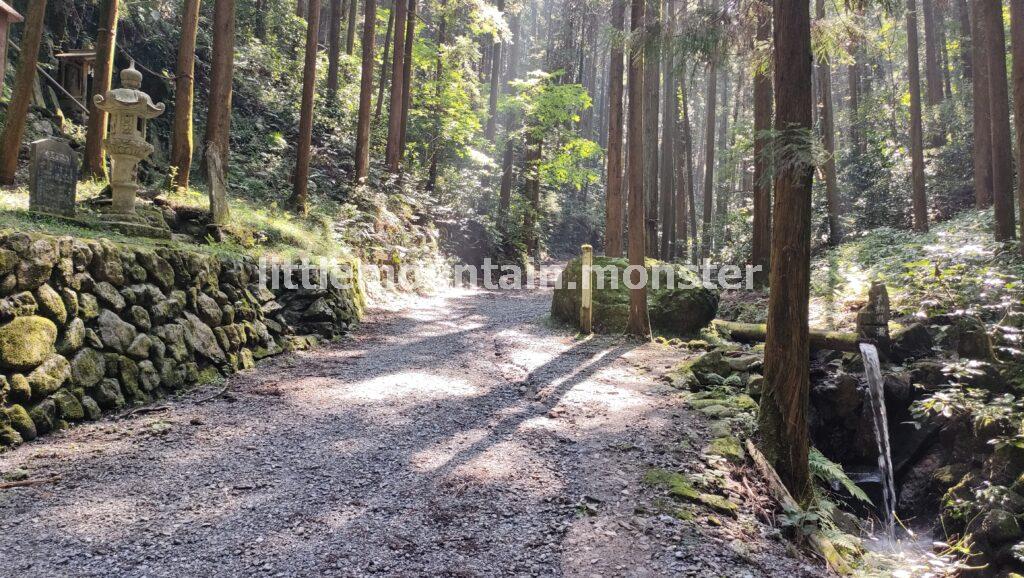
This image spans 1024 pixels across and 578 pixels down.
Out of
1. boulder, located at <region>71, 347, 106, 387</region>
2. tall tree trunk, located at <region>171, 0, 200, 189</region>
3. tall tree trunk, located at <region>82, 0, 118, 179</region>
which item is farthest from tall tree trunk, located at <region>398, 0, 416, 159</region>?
boulder, located at <region>71, 347, 106, 387</region>

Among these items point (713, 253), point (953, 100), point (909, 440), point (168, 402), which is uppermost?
point (953, 100)

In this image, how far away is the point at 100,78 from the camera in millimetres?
8648

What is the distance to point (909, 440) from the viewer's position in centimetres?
752

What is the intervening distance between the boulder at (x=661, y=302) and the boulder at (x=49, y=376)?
29.6 feet

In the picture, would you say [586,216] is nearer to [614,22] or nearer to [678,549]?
[614,22]

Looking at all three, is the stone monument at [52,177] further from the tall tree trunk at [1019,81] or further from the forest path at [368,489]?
the tall tree trunk at [1019,81]

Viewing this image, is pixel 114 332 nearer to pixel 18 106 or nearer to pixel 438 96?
A: pixel 18 106

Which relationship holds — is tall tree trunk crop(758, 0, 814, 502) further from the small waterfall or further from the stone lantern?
the stone lantern

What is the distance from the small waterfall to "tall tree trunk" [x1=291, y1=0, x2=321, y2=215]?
11956 millimetres

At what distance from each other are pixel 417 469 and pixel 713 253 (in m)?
22.2

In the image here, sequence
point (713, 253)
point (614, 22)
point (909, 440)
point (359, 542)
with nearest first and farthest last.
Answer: point (359, 542) < point (909, 440) < point (614, 22) < point (713, 253)

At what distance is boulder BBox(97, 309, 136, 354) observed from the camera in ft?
17.3

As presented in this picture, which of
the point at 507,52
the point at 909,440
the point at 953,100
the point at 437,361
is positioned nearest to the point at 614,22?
the point at 437,361

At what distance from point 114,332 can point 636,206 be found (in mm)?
8558
